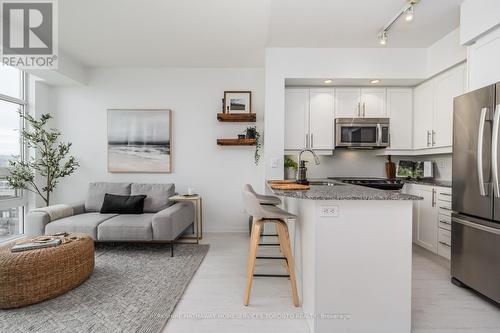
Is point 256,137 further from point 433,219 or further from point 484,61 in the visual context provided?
point 484,61

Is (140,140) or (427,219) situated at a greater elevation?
(140,140)

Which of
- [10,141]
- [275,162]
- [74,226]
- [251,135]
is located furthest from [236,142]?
[10,141]

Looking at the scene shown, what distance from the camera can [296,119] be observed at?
3.86 metres

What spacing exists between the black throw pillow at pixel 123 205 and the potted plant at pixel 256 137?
185 centimetres

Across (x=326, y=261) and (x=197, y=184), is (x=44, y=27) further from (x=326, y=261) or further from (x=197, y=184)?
(x=326, y=261)

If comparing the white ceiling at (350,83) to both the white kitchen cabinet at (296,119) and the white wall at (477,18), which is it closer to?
the white kitchen cabinet at (296,119)

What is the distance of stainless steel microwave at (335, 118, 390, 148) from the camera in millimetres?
3756

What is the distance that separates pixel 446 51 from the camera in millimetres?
3146

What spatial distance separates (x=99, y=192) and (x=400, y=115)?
4790 millimetres

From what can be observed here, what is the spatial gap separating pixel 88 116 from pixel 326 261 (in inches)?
177

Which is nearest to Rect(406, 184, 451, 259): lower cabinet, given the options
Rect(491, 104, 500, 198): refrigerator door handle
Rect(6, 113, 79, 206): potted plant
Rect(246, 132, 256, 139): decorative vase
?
Rect(491, 104, 500, 198): refrigerator door handle

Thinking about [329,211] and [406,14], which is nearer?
[329,211]

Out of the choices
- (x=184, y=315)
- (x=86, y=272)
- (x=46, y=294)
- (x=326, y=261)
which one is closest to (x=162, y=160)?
(x=86, y=272)

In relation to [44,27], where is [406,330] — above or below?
below
